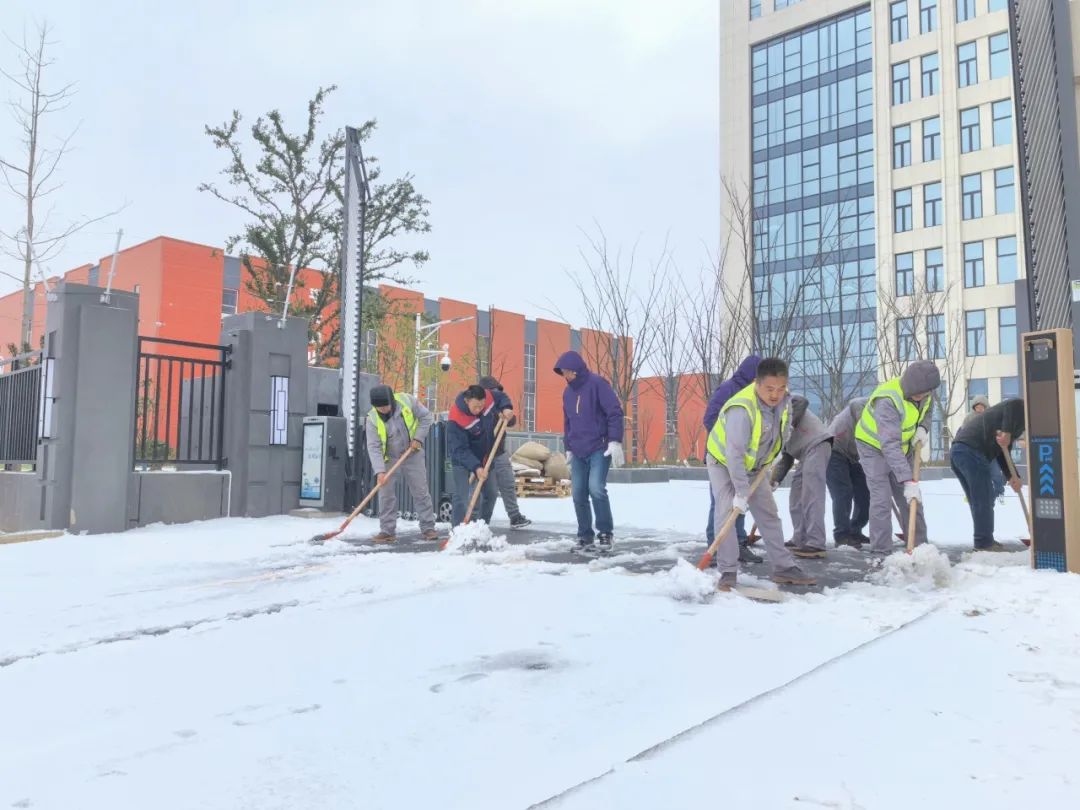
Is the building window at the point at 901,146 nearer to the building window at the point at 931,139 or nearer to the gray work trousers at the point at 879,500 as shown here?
the building window at the point at 931,139

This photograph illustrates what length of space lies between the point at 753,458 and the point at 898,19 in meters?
42.6

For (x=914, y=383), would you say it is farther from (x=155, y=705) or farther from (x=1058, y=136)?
(x=155, y=705)

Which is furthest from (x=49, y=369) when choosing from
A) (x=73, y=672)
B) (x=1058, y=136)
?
(x=1058, y=136)

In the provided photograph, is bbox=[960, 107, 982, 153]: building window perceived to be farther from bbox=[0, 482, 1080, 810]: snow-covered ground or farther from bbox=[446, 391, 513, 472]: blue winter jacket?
bbox=[0, 482, 1080, 810]: snow-covered ground

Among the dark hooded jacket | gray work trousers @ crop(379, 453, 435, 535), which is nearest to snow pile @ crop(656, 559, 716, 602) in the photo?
the dark hooded jacket

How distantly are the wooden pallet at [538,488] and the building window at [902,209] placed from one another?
1192 inches

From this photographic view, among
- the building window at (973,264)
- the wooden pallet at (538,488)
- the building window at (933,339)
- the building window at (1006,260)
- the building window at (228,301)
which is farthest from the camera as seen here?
the building window at (228,301)

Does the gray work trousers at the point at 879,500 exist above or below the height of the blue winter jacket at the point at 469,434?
below

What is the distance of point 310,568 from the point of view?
20.1ft

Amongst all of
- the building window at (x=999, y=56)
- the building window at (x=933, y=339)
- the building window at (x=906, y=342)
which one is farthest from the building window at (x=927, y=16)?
the building window at (x=906, y=342)

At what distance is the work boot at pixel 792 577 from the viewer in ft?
16.7

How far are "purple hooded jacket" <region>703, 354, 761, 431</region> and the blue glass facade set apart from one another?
33.0m

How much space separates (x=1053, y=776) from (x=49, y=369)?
9.18 meters

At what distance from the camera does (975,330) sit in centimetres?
3609
